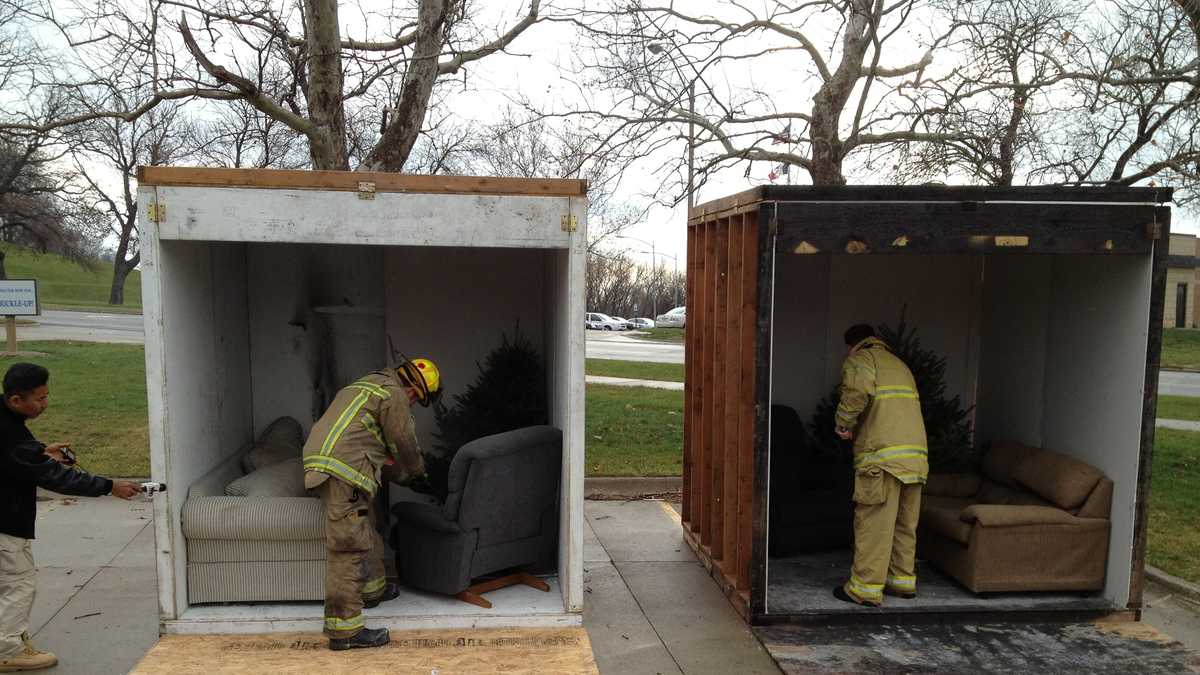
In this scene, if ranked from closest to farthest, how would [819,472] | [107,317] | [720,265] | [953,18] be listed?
[720,265], [819,472], [953,18], [107,317]

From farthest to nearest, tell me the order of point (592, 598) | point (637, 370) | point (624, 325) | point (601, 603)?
point (624, 325), point (637, 370), point (592, 598), point (601, 603)

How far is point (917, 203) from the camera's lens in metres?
5.22

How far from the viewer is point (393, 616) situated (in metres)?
5.02

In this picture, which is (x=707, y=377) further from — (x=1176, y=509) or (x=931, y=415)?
(x=1176, y=509)

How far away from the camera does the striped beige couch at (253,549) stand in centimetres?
495

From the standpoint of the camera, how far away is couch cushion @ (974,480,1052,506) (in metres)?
6.17

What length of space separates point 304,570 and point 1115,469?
525cm

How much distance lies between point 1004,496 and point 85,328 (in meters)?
28.3

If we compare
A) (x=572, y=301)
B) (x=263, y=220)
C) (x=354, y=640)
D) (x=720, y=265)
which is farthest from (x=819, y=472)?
(x=263, y=220)

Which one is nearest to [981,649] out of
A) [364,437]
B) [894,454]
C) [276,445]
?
[894,454]

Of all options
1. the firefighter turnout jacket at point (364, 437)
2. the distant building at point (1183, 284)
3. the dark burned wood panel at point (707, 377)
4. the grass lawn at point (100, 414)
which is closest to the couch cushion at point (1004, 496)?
the dark burned wood panel at point (707, 377)

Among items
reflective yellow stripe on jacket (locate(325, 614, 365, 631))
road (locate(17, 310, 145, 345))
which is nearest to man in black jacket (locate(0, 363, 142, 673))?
reflective yellow stripe on jacket (locate(325, 614, 365, 631))

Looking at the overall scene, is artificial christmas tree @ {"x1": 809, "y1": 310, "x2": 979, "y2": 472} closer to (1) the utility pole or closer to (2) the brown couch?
(2) the brown couch

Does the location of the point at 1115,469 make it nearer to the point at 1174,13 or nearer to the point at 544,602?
the point at 544,602
